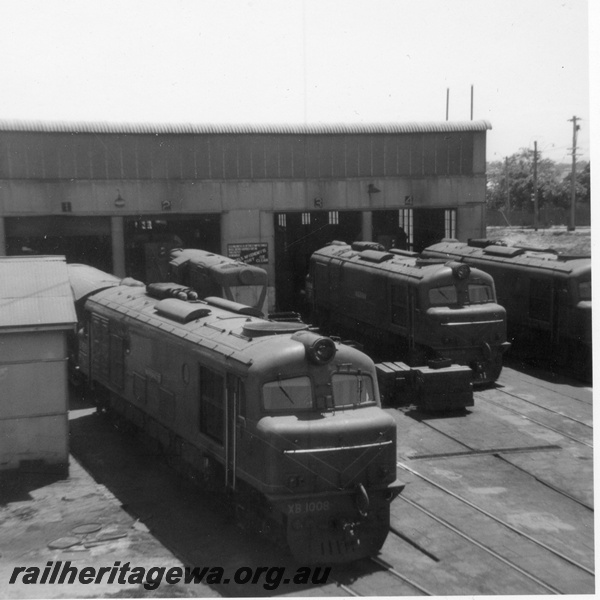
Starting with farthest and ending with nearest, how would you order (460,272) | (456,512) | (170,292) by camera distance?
1. (460,272)
2. (170,292)
3. (456,512)

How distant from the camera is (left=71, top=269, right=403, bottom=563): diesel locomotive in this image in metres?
10.1

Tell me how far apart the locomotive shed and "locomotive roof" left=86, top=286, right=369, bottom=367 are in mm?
2506

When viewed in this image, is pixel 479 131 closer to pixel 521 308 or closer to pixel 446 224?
pixel 446 224

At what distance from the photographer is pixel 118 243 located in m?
25.8

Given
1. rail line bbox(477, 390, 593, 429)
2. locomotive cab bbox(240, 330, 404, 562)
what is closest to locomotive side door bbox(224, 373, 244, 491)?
locomotive cab bbox(240, 330, 404, 562)

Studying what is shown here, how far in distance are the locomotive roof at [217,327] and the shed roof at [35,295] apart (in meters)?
1.28

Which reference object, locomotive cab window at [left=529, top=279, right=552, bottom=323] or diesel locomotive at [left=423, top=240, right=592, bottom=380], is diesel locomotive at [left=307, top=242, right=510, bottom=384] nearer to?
diesel locomotive at [left=423, top=240, right=592, bottom=380]

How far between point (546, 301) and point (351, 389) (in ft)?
38.0

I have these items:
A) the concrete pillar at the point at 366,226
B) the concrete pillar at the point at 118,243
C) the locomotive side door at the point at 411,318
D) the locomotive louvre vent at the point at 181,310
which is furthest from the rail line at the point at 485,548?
the concrete pillar at the point at 366,226

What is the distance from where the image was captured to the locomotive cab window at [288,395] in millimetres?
10484

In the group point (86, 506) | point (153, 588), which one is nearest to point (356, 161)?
point (86, 506)

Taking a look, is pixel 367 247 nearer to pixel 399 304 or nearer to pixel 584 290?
pixel 399 304

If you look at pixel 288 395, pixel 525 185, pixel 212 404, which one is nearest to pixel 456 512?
pixel 288 395

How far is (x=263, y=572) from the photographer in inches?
405
